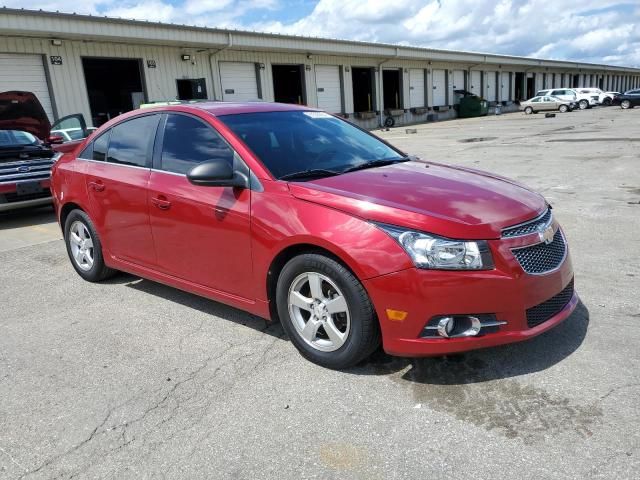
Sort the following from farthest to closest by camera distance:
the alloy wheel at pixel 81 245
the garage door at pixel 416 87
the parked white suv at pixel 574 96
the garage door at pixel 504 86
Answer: the garage door at pixel 504 86 < the parked white suv at pixel 574 96 < the garage door at pixel 416 87 < the alloy wheel at pixel 81 245

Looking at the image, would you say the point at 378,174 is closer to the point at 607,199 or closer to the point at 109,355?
the point at 109,355

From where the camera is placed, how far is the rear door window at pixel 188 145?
3.77 meters

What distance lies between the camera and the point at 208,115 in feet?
12.8

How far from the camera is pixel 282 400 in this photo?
300 cm

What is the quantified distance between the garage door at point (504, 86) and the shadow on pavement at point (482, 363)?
53.8 metres

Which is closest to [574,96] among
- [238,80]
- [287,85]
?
[287,85]

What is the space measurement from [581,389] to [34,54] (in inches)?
746

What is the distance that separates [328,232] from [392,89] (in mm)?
37498

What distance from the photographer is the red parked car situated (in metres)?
2.86

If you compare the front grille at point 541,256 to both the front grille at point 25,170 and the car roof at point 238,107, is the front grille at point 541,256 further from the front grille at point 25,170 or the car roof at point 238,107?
the front grille at point 25,170

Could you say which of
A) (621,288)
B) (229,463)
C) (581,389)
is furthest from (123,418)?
(621,288)

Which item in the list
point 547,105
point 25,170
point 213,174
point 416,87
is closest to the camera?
point 213,174

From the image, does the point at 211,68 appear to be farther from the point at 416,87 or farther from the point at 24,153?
the point at 416,87

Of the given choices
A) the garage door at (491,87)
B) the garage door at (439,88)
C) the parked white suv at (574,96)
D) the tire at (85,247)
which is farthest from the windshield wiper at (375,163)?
the garage door at (491,87)
